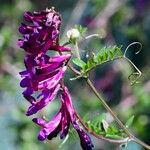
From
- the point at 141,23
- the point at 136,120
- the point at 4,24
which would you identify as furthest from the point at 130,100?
the point at 4,24

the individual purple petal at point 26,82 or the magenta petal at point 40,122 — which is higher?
the individual purple petal at point 26,82

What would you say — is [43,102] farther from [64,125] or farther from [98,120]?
[98,120]

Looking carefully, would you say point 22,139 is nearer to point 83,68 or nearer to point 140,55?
point 140,55

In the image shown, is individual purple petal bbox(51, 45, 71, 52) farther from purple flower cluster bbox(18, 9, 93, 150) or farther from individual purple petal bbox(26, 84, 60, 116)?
individual purple petal bbox(26, 84, 60, 116)

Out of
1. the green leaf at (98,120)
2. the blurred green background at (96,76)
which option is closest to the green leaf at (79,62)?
the green leaf at (98,120)

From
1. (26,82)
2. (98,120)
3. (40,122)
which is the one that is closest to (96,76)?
(98,120)

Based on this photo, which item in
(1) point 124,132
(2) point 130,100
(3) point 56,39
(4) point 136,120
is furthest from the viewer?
(2) point 130,100

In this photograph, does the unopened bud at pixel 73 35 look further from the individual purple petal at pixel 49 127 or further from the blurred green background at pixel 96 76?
the blurred green background at pixel 96 76
